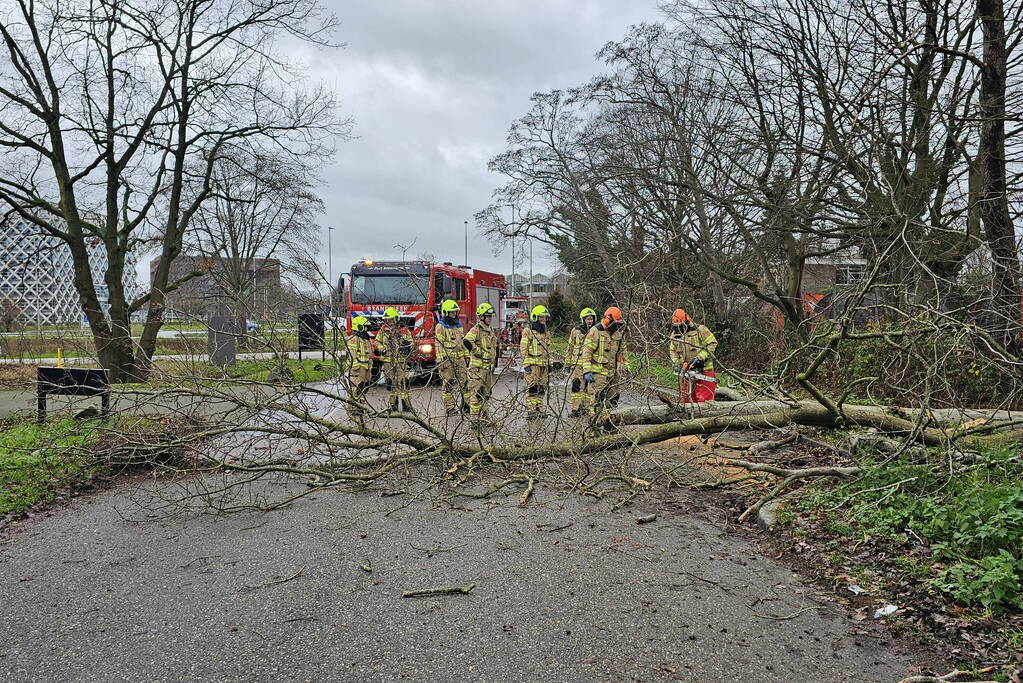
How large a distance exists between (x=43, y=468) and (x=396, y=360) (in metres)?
3.55

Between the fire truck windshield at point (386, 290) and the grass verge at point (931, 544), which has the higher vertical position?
the fire truck windshield at point (386, 290)

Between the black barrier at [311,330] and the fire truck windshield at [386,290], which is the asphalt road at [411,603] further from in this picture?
the fire truck windshield at [386,290]

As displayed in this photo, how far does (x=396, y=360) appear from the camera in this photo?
7.86m

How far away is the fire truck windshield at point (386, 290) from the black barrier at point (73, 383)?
31.3ft

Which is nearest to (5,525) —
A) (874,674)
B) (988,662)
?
(874,674)

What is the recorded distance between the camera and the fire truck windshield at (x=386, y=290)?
17.1m

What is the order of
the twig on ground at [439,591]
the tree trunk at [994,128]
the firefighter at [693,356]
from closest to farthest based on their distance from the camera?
the twig on ground at [439,591] < the tree trunk at [994,128] < the firefighter at [693,356]

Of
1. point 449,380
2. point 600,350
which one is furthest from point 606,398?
point 449,380

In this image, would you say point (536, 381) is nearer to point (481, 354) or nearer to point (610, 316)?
point (481, 354)

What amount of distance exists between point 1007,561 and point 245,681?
3.71 meters

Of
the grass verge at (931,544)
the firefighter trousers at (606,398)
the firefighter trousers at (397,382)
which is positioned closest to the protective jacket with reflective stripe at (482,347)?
the firefighter trousers at (397,382)

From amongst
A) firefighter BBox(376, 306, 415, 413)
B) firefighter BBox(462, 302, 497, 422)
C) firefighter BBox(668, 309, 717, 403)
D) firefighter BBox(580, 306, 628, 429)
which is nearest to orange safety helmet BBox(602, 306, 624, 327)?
firefighter BBox(580, 306, 628, 429)

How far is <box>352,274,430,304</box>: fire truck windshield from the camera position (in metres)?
17.1

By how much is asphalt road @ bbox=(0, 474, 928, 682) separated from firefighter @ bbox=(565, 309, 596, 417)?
3449mm
